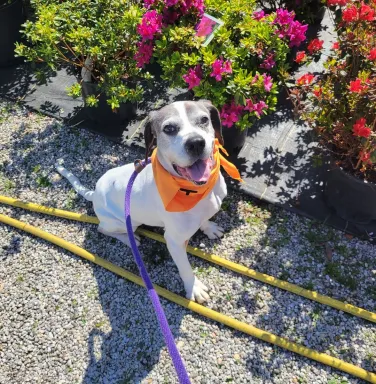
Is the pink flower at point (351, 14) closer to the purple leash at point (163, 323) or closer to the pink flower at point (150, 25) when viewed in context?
the pink flower at point (150, 25)

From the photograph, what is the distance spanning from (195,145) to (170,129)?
1.01 ft

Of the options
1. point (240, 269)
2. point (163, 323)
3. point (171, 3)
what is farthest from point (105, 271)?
point (171, 3)

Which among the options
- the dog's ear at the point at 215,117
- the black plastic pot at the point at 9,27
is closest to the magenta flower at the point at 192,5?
the dog's ear at the point at 215,117

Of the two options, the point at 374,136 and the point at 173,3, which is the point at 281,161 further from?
the point at 173,3

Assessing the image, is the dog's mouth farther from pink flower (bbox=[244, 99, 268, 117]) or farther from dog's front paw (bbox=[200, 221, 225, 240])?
dog's front paw (bbox=[200, 221, 225, 240])

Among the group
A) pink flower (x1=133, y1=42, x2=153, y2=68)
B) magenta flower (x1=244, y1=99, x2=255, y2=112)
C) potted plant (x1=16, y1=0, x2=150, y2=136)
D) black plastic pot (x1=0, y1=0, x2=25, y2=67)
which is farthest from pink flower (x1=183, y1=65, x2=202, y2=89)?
black plastic pot (x1=0, y1=0, x2=25, y2=67)

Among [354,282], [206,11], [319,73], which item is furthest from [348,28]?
[354,282]

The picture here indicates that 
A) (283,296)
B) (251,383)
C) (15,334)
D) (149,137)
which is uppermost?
(149,137)

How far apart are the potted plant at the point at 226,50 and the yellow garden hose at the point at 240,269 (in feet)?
4.85

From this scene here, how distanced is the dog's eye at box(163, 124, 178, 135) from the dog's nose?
0.23m

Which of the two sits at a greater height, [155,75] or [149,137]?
[149,137]

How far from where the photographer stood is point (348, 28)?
12.6ft

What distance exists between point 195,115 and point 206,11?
80.6 inches

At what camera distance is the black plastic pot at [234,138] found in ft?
15.9
